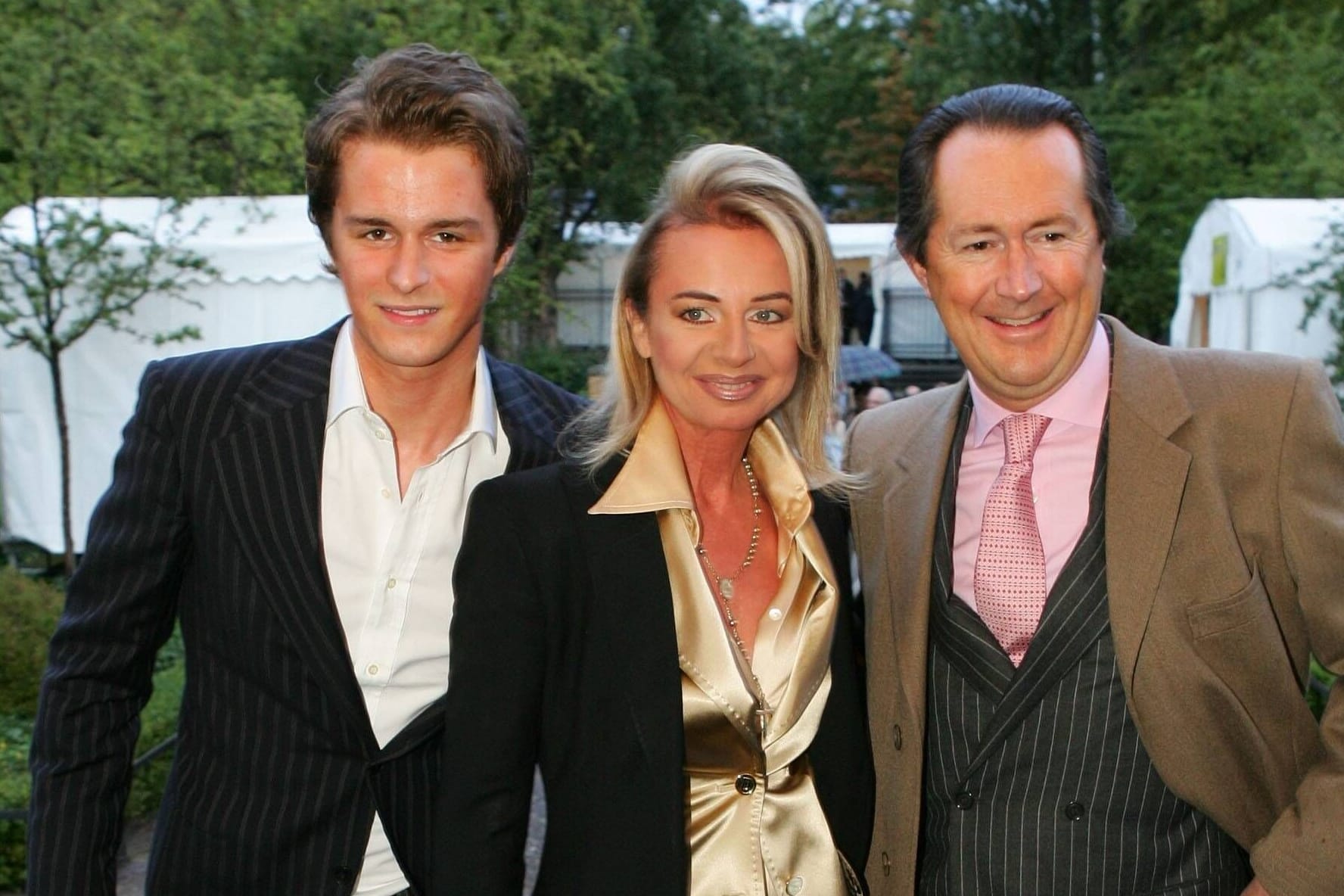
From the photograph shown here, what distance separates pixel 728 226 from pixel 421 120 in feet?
2.04

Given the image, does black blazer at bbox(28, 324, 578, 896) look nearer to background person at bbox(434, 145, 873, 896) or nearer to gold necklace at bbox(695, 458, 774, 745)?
background person at bbox(434, 145, 873, 896)

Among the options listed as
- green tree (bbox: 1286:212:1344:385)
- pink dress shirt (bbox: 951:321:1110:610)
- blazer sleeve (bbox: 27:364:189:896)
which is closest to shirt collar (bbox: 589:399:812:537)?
pink dress shirt (bbox: 951:321:1110:610)

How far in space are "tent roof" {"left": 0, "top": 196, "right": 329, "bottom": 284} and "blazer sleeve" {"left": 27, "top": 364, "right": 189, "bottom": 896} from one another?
7.44 meters

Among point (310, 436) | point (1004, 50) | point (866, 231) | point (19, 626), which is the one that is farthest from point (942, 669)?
point (1004, 50)

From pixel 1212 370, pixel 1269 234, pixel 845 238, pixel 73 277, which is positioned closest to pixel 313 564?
pixel 1212 370

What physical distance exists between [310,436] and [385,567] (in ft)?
Result: 0.93

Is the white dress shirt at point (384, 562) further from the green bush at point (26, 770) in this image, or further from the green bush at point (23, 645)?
the green bush at point (23, 645)

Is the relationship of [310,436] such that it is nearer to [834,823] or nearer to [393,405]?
[393,405]

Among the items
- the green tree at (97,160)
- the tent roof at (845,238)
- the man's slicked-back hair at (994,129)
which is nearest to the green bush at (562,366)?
the tent roof at (845,238)

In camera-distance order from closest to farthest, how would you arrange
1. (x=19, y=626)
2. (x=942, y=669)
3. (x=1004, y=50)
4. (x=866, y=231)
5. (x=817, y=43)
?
(x=942, y=669)
(x=19, y=626)
(x=866, y=231)
(x=1004, y=50)
(x=817, y=43)

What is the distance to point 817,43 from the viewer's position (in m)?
30.8

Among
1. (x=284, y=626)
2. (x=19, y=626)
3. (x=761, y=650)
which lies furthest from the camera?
(x=19, y=626)

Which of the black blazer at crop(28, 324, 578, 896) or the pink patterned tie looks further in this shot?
the pink patterned tie

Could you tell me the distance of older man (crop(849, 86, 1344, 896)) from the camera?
247cm
